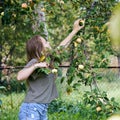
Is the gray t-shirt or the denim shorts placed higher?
the gray t-shirt

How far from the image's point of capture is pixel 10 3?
14.1 feet

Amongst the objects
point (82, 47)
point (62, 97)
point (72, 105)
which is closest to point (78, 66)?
point (82, 47)

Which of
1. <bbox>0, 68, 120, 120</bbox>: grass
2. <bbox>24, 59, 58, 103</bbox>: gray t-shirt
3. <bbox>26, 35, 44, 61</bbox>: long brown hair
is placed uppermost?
<bbox>26, 35, 44, 61</bbox>: long brown hair

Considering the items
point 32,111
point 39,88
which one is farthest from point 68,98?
point 32,111

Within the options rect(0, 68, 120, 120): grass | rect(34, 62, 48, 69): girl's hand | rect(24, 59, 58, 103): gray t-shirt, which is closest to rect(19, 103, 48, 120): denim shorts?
rect(24, 59, 58, 103): gray t-shirt

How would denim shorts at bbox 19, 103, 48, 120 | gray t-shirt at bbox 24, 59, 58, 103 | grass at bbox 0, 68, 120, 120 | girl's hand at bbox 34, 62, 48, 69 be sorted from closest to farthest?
girl's hand at bbox 34, 62, 48, 69 < denim shorts at bbox 19, 103, 48, 120 < gray t-shirt at bbox 24, 59, 58, 103 < grass at bbox 0, 68, 120, 120

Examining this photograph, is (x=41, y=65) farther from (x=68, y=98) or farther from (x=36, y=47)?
(x=68, y=98)

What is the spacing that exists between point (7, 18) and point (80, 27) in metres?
1.76

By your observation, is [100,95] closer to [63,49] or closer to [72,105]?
[63,49]

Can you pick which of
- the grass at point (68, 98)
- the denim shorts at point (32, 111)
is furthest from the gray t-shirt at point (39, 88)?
the grass at point (68, 98)

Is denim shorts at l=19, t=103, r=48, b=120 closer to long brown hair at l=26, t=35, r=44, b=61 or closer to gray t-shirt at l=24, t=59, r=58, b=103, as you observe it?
gray t-shirt at l=24, t=59, r=58, b=103

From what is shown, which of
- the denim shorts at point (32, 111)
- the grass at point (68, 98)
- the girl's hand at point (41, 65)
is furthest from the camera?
the grass at point (68, 98)

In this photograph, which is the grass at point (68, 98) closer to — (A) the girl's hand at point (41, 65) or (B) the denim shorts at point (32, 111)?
(B) the denim shorts at point (32, 111)

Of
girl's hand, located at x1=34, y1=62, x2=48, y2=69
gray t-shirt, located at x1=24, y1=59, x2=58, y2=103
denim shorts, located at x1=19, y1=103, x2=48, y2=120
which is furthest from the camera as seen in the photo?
gray t-shirt, located at x1=24, y1=59, x2=58, y2=103
